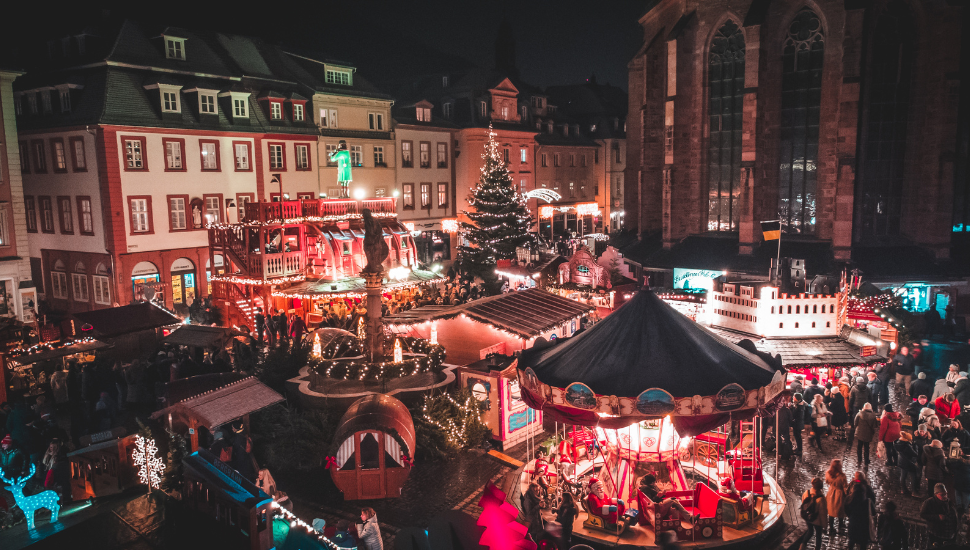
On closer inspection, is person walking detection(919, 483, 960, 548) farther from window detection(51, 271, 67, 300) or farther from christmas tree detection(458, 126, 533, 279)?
window detection(51, 271, 67, 300)

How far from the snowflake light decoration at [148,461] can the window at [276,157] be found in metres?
24.1

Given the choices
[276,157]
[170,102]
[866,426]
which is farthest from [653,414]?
[276,157]

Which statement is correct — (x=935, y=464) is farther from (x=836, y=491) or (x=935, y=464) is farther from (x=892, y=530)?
(x=892, y=530)

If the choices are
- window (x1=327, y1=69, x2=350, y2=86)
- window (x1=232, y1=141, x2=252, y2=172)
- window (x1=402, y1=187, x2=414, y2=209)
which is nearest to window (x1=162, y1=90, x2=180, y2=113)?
window (x1=232, y1=141, x2=252, y2=172)

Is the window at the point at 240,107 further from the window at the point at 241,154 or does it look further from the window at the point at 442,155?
the window at the point at 442,155

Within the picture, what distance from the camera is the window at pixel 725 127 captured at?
29703 millimetres

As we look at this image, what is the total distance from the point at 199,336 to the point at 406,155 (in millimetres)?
24335

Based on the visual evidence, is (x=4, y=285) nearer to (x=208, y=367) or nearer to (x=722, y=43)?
(x=208, y=367)

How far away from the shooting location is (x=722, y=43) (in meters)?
29.9

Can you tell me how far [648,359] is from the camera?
10.0 metres

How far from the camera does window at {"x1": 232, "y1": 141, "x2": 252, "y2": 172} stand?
32.2 m

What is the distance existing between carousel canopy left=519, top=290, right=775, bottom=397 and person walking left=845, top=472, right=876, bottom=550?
1958 mm

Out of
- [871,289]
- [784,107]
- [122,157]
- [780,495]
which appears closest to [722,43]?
[784,107]

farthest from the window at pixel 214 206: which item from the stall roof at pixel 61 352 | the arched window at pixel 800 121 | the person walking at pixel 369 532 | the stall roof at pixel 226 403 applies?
the person walking at pixel 369 532
